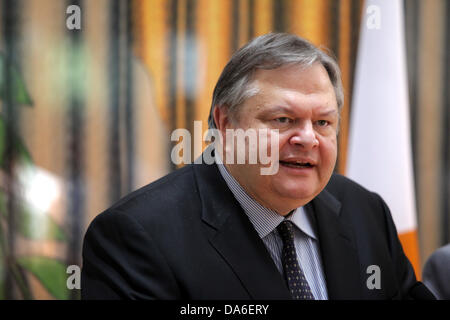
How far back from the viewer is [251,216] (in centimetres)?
130

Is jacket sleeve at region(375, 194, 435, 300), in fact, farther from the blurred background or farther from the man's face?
the blurred background

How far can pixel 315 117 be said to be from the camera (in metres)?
1.23

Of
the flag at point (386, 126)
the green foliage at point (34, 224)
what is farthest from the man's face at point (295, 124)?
the green foliage at point (34, 224)

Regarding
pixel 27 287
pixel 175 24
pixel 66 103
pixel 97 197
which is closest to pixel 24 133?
pixel 66 103

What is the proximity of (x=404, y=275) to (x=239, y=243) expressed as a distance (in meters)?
0.63

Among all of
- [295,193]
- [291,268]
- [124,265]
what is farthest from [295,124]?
[124,265]

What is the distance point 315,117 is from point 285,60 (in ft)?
0.54

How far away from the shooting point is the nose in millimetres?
1193

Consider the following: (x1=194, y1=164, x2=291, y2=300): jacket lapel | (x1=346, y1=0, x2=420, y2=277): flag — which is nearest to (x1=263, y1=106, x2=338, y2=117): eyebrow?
(x1=194, y1=164, x2=291, y2=300): jacket lapel

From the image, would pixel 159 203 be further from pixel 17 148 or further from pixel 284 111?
pixel 17 148

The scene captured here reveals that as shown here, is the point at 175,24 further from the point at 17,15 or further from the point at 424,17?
the point at 424,17

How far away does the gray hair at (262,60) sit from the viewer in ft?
4.03

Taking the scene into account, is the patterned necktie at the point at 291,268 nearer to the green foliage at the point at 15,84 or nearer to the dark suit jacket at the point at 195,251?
the dark suit jacket at the point at 195,251

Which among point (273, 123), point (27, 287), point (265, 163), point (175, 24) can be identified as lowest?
point (27, 287)
